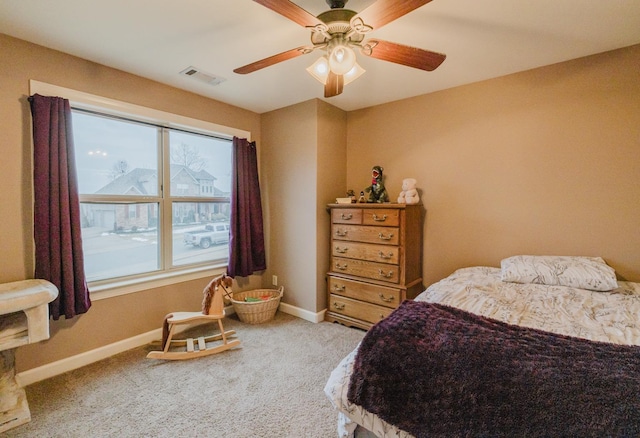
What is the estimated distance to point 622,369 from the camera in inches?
37.6

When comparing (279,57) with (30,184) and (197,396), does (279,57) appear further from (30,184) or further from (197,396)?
(197,396)

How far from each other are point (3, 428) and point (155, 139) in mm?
2245

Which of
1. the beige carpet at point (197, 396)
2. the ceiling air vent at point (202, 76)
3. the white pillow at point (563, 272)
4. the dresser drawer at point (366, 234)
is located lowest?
the beige carpet at point (197, 396)

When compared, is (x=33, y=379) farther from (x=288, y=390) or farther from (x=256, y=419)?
(x=288, y=390)

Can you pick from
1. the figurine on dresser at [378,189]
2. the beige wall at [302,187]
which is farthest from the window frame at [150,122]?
the figurine on dresser at [378,189]

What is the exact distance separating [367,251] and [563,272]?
1.47 m

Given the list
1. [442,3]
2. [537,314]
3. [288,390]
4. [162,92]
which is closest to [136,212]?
[162,92]

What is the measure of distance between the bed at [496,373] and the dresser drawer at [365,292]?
39.9 inches

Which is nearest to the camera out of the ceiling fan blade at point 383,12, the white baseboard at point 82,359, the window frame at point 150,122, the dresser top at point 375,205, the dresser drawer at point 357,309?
the ceiling fan blade at point 383,12

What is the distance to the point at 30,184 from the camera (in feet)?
6.56

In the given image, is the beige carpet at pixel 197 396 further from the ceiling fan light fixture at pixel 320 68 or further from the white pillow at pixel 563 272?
the ceiling fan light fixture at pixel 320 68

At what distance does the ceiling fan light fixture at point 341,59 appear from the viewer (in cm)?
147

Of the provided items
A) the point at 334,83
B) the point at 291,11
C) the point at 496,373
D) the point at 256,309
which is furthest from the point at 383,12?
the point at 256,309

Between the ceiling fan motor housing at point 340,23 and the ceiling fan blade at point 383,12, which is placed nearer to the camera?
the ceiling fan blade at point 383,12
